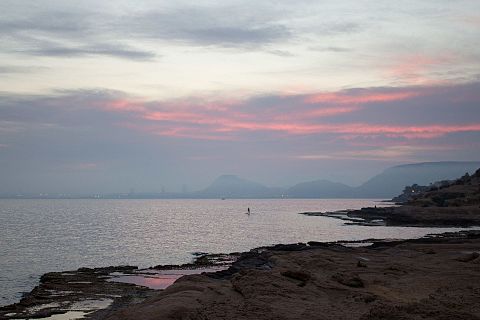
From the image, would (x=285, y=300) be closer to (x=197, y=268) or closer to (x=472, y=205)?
(x=197, y=268)

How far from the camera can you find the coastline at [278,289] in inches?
959

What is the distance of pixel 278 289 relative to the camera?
92.9 feet

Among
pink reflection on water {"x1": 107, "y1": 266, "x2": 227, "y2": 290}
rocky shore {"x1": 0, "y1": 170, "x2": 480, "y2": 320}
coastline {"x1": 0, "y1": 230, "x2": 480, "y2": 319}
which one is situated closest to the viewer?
rocky shore {"x1": 0, "y1": 170, "x2": 480, "y2": 320}

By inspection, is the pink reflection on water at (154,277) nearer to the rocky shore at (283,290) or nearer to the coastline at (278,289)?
the rocky shore at (283,290)

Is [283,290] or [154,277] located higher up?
[283,290]

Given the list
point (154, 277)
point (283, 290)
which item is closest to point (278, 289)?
point (283, 290)

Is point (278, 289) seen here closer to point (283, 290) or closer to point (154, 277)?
point (283, 290)

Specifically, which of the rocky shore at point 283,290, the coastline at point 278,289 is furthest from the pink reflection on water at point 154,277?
the coastline at point 278,289

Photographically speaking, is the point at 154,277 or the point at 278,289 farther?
the point at 154,277

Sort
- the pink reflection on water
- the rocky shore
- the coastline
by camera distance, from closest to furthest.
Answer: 1. the rocky shore
2. the coastline
3. the pink reflection on water

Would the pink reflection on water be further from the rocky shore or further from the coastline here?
the coastline

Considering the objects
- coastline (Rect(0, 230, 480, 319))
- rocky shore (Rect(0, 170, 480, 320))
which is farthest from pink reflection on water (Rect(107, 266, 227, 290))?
coastline (Rect(0, 230, 480, 319))

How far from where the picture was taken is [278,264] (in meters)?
41.8

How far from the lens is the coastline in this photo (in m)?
24.4
